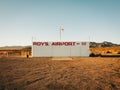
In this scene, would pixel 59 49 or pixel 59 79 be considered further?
pixel 59 49

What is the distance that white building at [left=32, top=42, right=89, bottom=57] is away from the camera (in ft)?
115

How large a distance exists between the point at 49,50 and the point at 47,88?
25967 millimetres

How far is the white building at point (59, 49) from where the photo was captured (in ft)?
115

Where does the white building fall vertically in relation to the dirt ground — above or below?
above

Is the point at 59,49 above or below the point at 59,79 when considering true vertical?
above

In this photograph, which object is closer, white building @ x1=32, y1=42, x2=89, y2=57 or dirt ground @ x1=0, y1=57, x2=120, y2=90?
dirt ground @ x1=0, y1=57, x2=120, y2=90

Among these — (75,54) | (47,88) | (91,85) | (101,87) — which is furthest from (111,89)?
(75,54)

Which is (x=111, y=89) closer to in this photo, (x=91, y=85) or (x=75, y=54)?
(x=91, y=85)

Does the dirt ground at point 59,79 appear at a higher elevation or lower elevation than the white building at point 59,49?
lower

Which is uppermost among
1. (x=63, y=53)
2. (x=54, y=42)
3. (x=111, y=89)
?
(x=54, y=42)

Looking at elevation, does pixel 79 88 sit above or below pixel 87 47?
below

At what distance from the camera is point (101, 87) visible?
9.40 meters

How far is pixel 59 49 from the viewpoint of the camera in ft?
115

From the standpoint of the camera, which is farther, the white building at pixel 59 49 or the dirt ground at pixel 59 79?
the white building at pixel 59 49
